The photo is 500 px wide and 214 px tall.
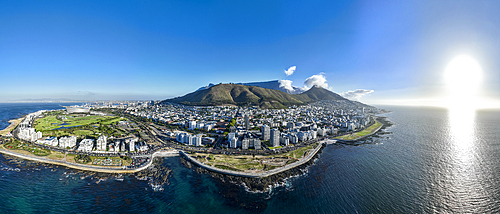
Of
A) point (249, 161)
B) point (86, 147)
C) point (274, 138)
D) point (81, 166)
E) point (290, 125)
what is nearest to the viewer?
point (81, 166)

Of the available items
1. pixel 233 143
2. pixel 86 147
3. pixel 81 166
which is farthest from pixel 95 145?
pixel 233 143

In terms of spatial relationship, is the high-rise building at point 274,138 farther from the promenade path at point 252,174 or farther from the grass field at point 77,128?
the grass field at point 77,128

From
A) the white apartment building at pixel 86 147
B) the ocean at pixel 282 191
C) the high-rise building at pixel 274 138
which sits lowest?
the ocean at pixel 282 191

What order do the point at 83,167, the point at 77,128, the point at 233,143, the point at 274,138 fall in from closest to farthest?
the point at 83,167, the point at 233,143, the point at 274,138, the point at 77,128

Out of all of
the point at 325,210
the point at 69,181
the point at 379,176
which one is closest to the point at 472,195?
the point at 379,176

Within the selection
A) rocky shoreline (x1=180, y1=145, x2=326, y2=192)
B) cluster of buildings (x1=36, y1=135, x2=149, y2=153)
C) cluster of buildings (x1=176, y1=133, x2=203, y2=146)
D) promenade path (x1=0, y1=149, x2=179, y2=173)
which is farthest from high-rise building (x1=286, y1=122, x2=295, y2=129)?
cluster of buildings (x1=36, y1=135, x2=149, y2=153)

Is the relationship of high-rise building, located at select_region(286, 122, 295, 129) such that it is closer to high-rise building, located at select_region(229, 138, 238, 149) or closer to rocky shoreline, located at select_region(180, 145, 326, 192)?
high-rise building, located at select_region(229, 138, 238, 149)

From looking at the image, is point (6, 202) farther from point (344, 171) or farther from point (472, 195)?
point (472, 195)

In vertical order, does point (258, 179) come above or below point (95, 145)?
below

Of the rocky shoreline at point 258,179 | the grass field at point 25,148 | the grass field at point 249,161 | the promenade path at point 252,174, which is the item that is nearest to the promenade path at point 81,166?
the grass field at point 25,148

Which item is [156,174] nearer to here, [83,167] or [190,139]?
[83,167]

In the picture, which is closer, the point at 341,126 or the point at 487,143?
Result: the point at 487,143
